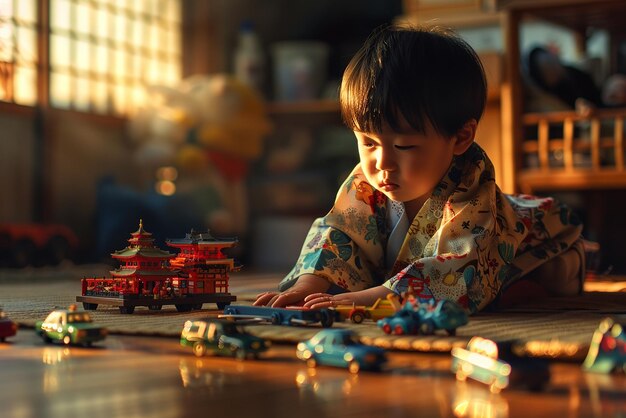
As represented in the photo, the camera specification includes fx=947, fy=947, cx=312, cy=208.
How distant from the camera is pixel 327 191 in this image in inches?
125

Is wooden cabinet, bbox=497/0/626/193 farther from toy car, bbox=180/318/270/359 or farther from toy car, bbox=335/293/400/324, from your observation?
toy car, bbox=180/318/270/359

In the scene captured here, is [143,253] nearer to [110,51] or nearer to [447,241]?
[447,241]

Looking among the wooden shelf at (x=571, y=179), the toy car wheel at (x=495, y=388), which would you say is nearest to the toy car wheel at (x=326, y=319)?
the toy car wheel at (x=495, y=388)

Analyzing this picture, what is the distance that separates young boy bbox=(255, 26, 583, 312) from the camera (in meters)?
1.13

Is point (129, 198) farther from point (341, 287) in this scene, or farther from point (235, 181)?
point (341, 287)

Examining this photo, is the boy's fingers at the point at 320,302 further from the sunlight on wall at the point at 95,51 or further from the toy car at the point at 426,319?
the sunlight on wall at the point at 95,51

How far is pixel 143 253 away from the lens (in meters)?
1.11

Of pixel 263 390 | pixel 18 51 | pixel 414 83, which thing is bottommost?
pixel 263 390

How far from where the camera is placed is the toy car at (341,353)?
73 centimetres

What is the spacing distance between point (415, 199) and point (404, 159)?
0.12 m

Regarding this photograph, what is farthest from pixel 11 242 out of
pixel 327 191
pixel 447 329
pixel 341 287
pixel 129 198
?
pixel 447 329

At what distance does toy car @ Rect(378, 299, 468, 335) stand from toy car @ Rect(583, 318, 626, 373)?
0.15 meters

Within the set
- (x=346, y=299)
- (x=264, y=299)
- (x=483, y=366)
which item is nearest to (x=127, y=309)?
(x=264, y=299)

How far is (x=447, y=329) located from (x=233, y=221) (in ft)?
6.61
